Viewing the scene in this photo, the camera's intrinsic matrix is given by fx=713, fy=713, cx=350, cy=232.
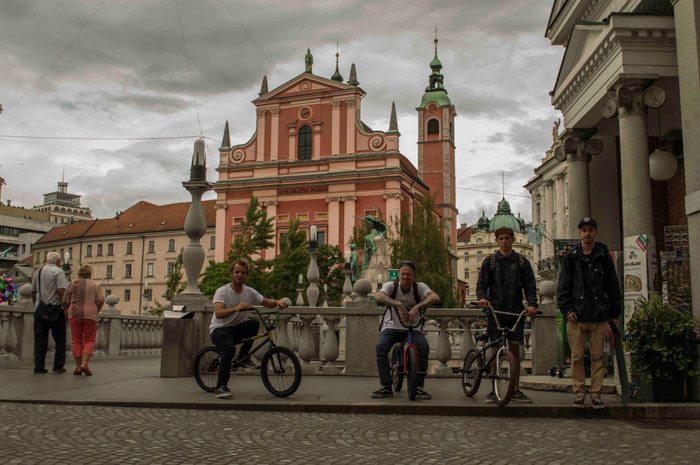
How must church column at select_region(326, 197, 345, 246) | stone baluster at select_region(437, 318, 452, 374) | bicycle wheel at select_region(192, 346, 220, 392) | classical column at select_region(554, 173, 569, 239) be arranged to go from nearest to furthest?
bicycle wheel at select_region(192, 346, 220, 392) < stone baluster at select_region(437, 318, 452, 374) < church column at select_region(326, 197, 345, 246) < classical column at select_region(554, 173, 569, 239)

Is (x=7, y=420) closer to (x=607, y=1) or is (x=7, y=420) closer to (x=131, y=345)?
(x=607, y=1)

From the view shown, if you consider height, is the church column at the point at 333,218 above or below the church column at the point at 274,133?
below

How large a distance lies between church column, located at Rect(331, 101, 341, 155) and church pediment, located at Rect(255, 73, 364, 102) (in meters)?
1.79

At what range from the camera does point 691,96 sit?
8.31 metres

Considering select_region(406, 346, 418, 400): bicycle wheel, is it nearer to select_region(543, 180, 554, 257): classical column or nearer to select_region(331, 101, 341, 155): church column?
select_region(331, 101, 341, 155): church column

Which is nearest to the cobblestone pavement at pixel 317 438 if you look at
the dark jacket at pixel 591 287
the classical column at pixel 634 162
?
the dark jacket at pixel 591 287

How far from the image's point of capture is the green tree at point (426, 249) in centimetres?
4075

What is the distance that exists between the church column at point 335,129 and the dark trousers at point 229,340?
52940 millimetres

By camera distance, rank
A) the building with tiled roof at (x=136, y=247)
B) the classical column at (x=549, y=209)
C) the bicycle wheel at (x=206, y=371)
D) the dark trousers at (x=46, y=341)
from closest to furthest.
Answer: the bicycle wheel at (x=206, y=371), the dark trousers at (x=46, y=341), the classical column at (x=549, y=209), the building with tiled roof at (x=136, y=247)

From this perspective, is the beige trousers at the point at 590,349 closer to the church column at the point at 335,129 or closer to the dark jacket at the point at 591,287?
the dark jacket at the point at 591,287

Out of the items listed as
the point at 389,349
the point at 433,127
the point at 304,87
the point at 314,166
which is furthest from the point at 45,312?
the point at 433,127

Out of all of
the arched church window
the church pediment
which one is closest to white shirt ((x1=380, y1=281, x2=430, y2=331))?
the church pediment

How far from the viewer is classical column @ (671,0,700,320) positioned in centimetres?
810

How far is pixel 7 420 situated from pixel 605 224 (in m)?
10.4
